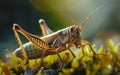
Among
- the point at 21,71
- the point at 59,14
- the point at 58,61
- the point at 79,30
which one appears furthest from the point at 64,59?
the point at 59,14

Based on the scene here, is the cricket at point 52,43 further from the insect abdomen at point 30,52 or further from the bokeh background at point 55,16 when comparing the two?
the bokeh background at point 55,16

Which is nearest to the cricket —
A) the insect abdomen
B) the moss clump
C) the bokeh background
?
the insect abdomen

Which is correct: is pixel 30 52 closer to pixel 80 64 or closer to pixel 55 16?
pixel 80 64

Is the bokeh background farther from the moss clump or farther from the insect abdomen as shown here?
the moss clump

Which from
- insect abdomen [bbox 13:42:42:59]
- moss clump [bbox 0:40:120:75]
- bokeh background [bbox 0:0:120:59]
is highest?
bokeh background [bbox 0:0:120:59]

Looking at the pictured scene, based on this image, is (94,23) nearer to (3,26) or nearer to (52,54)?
(3,26)

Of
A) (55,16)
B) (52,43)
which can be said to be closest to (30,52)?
(52,43)
